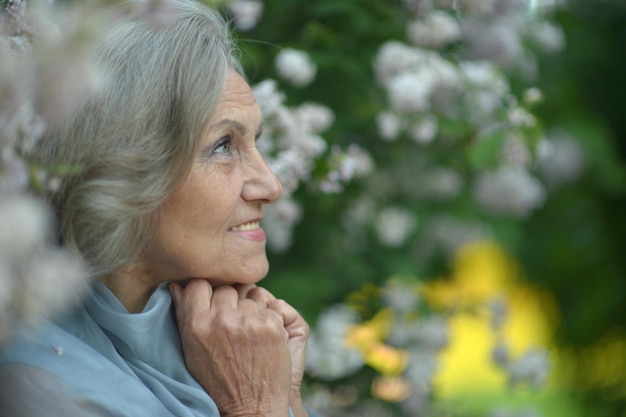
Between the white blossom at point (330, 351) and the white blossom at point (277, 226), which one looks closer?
the white blossom at point (277, 226)

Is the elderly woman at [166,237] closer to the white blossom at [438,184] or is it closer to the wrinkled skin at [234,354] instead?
the wrinkled skin at [234,354]

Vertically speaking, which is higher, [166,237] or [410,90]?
[410,90]

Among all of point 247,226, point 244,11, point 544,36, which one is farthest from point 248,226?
point 544,36

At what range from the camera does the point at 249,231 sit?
73.5 inches

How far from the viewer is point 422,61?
124 inches

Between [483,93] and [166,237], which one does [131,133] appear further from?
[483,93]

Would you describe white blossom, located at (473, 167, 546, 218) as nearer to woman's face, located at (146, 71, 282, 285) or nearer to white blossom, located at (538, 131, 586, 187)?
white blossom, located at (538, 131, 586, 187)

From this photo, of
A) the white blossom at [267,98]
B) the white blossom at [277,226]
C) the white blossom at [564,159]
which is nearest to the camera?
the white blossom at [267,98]

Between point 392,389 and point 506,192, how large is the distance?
100 centimetres

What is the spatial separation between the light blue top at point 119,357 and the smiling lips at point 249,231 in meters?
0.21

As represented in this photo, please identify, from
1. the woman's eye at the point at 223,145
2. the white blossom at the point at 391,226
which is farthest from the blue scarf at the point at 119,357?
the white blossom at the point at 391,226

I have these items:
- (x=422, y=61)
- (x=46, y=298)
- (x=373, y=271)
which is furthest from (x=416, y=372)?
(x=46, y=298)

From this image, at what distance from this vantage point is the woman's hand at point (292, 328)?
1938mm

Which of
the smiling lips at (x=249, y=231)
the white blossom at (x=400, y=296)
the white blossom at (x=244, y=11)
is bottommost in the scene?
the white blossom at (x=400, y=296)
